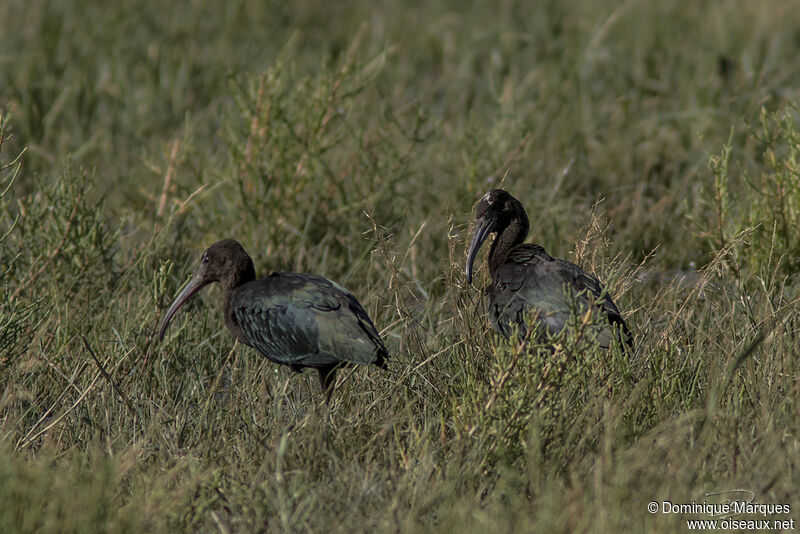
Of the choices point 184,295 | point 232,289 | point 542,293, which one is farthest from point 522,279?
point 184,295

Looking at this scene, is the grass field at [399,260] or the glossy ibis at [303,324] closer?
the grass field at [399,260]

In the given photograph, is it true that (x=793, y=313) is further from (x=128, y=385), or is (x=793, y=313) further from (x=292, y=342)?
(x=128, y=385)

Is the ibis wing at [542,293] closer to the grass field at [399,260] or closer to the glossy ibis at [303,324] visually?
the grass field at [399,260]

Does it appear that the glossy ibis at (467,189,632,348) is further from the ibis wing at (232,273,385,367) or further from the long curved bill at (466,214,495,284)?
the ibis wing at (232,273,385,367)

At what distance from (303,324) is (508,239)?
3.95ft

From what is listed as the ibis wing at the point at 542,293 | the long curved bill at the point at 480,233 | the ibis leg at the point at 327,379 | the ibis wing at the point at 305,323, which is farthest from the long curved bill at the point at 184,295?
the ibis wing at the point at 542,293

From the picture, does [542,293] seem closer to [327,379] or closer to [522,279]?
[522,279]

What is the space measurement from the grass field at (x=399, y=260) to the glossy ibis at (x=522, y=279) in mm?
107

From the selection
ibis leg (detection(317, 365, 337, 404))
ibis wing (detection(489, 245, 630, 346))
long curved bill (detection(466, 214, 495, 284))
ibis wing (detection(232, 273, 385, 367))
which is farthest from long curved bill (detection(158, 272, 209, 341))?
ibis wing (detection(489, 245, 630, 346))

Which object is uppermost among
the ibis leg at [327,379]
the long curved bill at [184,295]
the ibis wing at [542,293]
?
the ibis wing at [542,293]

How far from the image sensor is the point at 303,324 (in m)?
4.21

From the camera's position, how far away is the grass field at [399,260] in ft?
10.5

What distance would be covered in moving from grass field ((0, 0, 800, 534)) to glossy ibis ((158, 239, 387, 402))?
151 mm

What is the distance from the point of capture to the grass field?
126 inches
